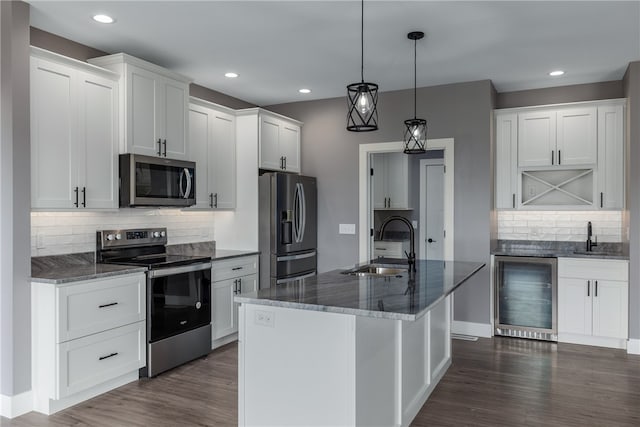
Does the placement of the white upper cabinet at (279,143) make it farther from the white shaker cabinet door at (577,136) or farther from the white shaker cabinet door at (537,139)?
the white shaker cabinet door at (577,136)

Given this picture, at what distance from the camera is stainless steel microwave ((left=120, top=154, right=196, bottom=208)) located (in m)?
3.74

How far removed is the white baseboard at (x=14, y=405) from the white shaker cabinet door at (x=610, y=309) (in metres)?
4.86

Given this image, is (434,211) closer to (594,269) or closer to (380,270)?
(594,269)

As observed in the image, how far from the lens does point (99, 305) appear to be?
3297mm

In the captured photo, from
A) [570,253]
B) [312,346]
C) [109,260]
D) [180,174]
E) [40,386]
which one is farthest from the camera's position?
[570,253]

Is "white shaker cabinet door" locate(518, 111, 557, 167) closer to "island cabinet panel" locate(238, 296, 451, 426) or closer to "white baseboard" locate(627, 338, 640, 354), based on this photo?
"white baseboard" locate(627, 338, 640, 354)

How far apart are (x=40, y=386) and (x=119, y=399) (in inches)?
20.1

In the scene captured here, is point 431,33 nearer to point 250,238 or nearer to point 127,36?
point 127,36

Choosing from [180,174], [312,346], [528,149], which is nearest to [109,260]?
[180,174]

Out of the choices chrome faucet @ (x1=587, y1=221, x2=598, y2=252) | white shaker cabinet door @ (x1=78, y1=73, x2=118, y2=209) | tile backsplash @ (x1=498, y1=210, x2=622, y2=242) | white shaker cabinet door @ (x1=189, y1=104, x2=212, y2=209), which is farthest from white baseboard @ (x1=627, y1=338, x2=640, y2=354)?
white shaker cabinet door @ (x1=78, y1=73, x2=118, y2=209)

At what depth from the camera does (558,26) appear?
3494 mm

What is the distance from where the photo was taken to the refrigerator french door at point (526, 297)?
15.7 feet

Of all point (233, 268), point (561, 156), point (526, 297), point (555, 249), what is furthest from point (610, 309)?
point (233, 268)

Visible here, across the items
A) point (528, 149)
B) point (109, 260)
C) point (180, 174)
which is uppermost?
point (528, 149)
